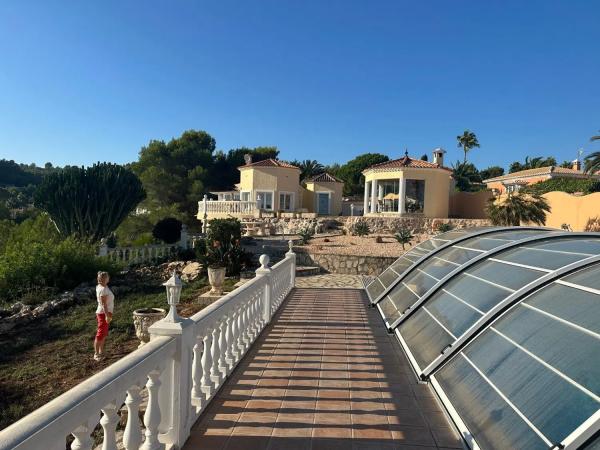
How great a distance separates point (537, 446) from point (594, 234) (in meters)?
3.90

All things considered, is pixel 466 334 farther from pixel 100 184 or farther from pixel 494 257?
pixel 100 184

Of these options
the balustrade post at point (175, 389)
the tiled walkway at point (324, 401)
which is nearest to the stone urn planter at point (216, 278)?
the tiled walkway at point (324, 401)

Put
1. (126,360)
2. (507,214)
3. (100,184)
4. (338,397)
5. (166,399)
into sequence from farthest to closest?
(100,184), (507,214), (338,397), (166,399), (126,360)

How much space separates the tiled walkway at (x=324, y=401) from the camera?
10.3ft

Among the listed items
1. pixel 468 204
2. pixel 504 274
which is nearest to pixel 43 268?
pixel 504 274

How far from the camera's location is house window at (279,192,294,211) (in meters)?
31.9

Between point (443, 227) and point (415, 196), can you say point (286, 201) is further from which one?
point (443, 227)

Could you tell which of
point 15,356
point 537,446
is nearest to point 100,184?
point 15,356

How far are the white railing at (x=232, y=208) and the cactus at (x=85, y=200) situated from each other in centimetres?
815

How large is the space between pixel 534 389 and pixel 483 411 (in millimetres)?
410

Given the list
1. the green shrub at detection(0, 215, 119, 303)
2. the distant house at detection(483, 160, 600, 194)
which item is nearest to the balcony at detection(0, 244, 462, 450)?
the green shrub at detection(0, 215, 119, 303)

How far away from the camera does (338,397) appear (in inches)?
154

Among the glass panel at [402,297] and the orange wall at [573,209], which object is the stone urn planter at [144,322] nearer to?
the glass panel at [402,297]

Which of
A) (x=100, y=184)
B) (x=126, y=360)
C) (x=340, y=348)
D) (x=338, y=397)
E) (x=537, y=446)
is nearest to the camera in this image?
(x=537, y=446)
